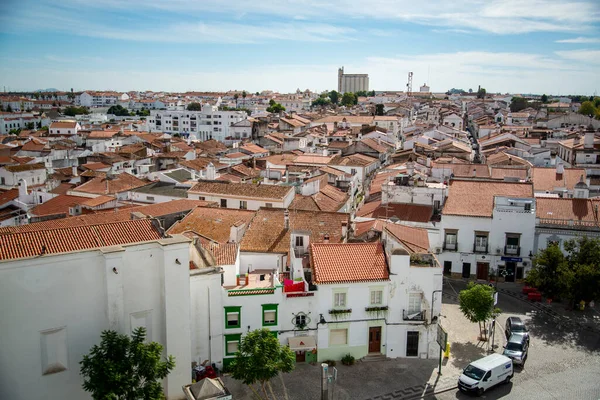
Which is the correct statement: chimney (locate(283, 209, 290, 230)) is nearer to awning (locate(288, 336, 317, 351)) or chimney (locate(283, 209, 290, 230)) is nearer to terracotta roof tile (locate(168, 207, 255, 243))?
terracotta roof tile (locate(168, 207, 255, 243))

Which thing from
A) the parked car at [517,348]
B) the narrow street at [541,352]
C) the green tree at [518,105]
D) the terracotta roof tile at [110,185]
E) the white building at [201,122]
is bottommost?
the narrow street at [541,352]

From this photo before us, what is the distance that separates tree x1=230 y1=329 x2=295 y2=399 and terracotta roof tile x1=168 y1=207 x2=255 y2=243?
11738mm

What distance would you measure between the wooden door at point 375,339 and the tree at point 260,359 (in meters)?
4.95

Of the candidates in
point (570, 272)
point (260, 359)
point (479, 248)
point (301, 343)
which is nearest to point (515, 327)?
point (570, 272)

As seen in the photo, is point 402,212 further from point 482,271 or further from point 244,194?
point 244,194

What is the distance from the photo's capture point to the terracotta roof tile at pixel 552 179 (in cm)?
4259

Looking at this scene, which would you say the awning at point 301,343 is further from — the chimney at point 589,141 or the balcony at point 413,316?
the chimney at point 589,141

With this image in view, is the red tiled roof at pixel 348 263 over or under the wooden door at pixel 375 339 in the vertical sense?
over

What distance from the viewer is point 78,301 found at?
17.9 metres

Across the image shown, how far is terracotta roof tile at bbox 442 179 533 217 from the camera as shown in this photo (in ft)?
109

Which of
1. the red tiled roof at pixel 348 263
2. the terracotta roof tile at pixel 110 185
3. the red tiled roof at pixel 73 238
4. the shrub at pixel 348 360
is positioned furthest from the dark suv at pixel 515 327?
the terracotta roof tile at pixel 110 185

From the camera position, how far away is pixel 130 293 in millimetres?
19047

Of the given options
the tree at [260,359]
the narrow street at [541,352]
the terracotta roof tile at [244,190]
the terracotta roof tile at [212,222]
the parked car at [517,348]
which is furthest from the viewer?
the terracotta roof tile at [244,190]

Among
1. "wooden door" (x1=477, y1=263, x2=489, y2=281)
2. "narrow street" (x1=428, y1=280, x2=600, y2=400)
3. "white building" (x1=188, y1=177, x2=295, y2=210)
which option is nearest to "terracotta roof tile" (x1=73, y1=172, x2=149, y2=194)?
"white building" (x1=188, y1=177, x2=295, y2=210)
